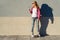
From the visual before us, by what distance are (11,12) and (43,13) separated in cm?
173

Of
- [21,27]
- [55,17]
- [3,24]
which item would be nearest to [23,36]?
[21,27]

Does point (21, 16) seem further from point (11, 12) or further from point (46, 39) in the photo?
point (46, 39)

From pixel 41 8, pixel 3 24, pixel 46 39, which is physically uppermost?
pixel 41 8

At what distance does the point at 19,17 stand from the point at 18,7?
1.79 feet

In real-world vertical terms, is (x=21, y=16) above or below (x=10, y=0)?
below

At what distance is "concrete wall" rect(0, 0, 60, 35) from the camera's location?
11.5 m

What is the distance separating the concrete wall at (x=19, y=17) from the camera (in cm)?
1148

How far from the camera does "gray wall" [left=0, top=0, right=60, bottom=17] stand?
11438 mm

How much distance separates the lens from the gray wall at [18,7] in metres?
11.4

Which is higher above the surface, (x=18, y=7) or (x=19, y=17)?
(x=18, y=7)

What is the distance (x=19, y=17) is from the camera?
11633 millimetres

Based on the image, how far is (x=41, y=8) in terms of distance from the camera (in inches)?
455

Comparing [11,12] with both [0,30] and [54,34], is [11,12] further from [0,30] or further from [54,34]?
[54,34]

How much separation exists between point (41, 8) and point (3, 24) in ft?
7.40
